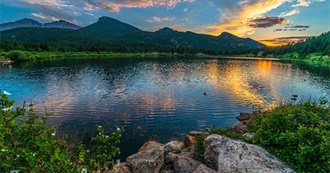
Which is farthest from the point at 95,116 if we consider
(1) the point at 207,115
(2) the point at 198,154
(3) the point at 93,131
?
(2) the point at 198,154

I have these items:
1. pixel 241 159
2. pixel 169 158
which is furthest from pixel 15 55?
pixel 241 159

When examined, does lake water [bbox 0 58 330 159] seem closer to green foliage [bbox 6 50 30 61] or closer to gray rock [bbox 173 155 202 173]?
gray rock [bbox 173 155 202 173]

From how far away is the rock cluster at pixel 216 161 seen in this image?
23.9ft

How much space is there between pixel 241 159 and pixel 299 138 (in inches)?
97.4

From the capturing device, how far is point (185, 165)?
9617 mm

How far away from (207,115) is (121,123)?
1087 cm

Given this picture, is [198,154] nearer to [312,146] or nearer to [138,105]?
[312,146]

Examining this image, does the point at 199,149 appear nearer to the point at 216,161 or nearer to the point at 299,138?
the point at 216,161

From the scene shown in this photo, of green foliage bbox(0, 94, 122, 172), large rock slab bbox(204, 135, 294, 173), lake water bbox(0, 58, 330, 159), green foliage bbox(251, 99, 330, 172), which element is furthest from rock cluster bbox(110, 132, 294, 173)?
lake water bbox(0, 58, 330, 159)

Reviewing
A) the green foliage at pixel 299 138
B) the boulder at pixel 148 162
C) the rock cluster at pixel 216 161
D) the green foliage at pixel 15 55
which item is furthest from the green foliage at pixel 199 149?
the green foliage at pixel 15 55

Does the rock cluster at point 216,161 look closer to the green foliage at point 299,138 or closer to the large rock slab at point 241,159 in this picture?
the large rock slab at point 241,159

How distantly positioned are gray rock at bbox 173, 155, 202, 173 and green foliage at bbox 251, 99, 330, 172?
283 cm

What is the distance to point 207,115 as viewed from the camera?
28500mm

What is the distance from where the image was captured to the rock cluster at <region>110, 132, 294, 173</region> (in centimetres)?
728
